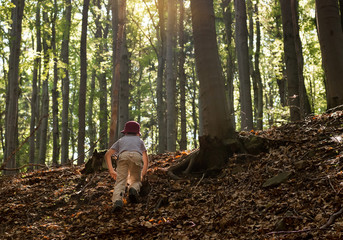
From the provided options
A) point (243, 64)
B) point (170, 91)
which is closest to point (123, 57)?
point (170, 91)

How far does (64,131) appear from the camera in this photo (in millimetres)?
15500


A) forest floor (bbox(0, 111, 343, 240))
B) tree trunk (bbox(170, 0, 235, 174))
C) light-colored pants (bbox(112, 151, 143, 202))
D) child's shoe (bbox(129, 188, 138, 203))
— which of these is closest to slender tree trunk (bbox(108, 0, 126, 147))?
forest floor (bbox(0, 111, 343, 240))

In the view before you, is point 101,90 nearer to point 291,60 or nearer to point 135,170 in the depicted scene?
point 291,60

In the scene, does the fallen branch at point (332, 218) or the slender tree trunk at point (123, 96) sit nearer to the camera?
the fallen branch at point (332, 218)

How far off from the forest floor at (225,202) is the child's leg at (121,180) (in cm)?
27

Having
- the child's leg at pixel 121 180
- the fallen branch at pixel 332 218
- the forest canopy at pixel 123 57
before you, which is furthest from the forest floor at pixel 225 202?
the forest canopy at pixel 123 57

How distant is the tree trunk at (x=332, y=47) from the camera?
7.18 metres

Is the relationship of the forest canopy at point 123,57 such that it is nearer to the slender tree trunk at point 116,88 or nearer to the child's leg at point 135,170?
the slender tree trunk at point 116,88

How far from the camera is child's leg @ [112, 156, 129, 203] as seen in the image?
6.16 m

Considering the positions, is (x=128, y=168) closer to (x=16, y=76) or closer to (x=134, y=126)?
(x=134, y=126)

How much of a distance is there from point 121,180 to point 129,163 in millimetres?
353

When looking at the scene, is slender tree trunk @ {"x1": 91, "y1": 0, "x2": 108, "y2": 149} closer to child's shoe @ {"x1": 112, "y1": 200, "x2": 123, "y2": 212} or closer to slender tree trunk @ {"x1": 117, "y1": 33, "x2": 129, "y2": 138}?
slender tree trunk @ {"x1": 117, "y1": 33, "x2": 129, "y2": 138}

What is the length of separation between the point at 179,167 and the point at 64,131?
9540mm

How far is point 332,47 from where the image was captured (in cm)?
729
